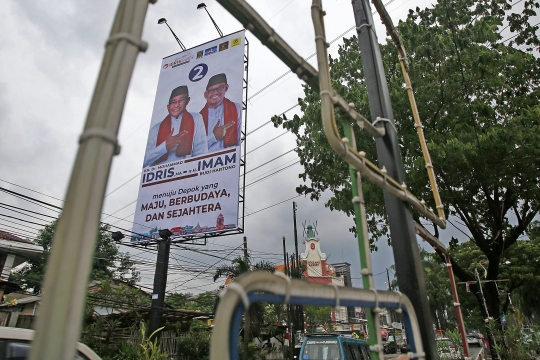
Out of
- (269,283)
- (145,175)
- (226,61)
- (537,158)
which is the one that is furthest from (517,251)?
(269,283)

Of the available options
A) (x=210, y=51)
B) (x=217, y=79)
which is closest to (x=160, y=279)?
(x=217, y=79)

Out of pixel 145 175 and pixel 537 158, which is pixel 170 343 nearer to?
pixel 145 175

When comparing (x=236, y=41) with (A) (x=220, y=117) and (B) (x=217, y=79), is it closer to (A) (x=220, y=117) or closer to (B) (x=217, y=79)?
(B) (x=217, y=79)

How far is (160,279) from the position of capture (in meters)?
12.0

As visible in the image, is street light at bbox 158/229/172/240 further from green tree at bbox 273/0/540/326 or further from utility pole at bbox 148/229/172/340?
green tree at bbox 273/0/540/326

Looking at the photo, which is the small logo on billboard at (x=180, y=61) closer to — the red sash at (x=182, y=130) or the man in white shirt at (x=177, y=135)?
the man in white shirt at (x=177, y=135)

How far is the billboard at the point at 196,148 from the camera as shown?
11211mm

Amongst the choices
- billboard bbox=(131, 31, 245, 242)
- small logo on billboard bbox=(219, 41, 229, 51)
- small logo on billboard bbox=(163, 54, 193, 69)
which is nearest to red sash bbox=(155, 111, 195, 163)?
billboard bbox=(131, 31, 245, 242)

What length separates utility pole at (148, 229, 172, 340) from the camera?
463 inches

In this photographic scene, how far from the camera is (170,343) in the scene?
566 inches

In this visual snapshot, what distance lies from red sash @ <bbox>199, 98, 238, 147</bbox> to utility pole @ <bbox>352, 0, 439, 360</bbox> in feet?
26.7

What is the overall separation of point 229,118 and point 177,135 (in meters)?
2.04

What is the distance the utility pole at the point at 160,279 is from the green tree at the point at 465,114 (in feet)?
17.9

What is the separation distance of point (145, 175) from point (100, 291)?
7.37m
